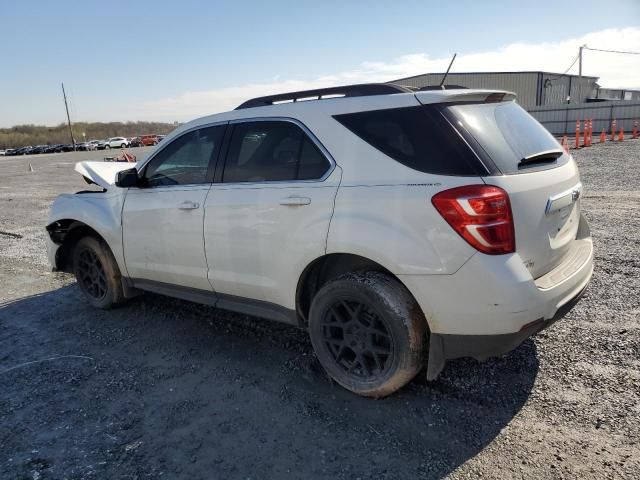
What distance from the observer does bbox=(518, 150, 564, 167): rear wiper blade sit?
109 inches

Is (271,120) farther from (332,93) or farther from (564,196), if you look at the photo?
(564,196)

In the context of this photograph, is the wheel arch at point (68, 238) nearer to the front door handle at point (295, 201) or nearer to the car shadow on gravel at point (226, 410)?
the car shadow on gravel at point (226, 410)

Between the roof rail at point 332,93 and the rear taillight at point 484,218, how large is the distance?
2.87 feet

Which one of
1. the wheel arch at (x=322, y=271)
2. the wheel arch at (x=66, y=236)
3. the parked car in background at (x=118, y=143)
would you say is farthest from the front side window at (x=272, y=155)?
the parked car in background at (x=118, y=143)

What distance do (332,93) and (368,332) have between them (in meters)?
1.62

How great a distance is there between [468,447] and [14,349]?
3721mm

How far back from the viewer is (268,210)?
326cm

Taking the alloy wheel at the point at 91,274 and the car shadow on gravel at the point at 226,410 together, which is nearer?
the car shadow on gravel at the point at 226,410

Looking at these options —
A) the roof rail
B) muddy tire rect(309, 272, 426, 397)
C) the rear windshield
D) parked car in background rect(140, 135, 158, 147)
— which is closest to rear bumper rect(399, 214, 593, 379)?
muddy tire rect(309, 272, 426, 397)

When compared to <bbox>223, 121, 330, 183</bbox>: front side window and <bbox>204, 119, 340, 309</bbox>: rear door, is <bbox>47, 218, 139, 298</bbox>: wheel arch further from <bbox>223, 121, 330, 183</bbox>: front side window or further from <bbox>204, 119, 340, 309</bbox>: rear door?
<bbox>223, 121, 330, 183</bbox>: front side window

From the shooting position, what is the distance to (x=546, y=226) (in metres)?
2.71

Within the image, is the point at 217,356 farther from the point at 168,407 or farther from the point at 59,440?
the point at 59,440

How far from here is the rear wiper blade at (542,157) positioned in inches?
109

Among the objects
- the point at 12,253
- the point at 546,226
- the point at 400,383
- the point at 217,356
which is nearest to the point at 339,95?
the point at 546,226
